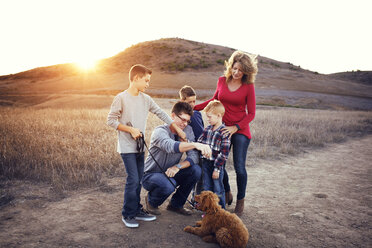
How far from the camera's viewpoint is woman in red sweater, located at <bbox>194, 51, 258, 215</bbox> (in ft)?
11.5

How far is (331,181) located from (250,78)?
3637 millimetres

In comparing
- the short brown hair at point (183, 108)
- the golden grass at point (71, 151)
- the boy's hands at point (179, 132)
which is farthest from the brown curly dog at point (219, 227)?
the golden grass at point (71, 151)

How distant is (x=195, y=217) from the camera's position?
3.60m

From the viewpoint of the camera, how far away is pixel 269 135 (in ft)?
31.1

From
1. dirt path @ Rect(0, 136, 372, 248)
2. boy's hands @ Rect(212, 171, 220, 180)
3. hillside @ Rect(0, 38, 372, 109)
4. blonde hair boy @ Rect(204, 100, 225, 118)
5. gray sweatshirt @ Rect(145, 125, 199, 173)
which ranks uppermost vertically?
hillside @ Rect(0, 38, 372, 109)

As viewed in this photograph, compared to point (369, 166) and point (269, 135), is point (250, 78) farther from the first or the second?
point (269, 135)

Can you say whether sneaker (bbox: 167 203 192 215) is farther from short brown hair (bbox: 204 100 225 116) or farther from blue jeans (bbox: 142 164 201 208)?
short brown hair (bbox: 204 100 225 116)

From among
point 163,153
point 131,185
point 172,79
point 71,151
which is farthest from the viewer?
point 172,79

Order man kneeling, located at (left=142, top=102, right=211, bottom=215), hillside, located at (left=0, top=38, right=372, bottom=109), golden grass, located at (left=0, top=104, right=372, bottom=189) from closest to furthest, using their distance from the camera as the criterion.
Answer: man kneeling, located at (left=142, top=102, right=211, bottom=215)
golden grass, located at (left=0, top=104, right=372, bottom=189)
hillside, located at (left=0, top=38, right=372, bottom=109)

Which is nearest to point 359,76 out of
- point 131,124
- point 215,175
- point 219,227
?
point 215,175

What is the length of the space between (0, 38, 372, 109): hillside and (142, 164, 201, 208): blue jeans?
2731 centimetres

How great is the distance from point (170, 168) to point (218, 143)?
809 millimetres

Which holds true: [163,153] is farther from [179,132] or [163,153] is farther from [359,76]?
[359,76]

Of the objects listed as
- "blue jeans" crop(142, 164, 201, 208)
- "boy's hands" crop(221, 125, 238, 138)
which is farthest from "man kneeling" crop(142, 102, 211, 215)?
"boy's hands" crop(221, 125, 238, 138)
